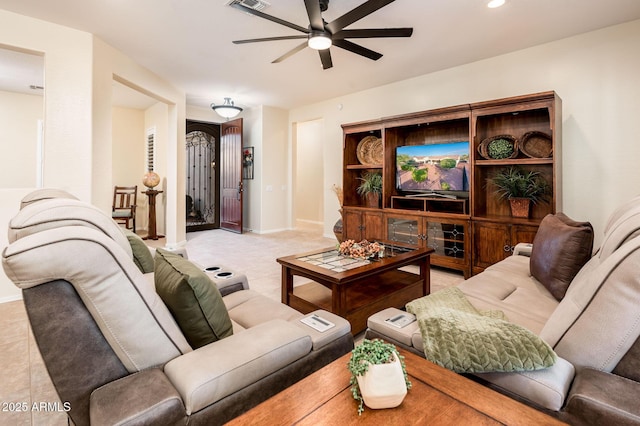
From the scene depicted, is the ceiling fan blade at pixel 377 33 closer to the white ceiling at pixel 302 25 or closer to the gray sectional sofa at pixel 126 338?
the white ceiling at pixel 302 25

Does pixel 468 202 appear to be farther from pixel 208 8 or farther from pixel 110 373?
pixel 110 373

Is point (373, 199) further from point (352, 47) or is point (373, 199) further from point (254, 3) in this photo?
point (254, 3)

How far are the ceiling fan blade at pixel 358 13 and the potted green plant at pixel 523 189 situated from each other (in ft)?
8.42

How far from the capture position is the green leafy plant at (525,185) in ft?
12.1

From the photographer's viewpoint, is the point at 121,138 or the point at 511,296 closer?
the point at 511,296

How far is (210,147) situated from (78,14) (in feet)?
15.6

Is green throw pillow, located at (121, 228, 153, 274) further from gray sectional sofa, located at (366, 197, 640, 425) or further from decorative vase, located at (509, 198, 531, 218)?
decorative vase, located at (509, 198, 531, 218)

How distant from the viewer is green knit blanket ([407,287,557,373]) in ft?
3.11

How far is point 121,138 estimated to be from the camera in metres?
6.97

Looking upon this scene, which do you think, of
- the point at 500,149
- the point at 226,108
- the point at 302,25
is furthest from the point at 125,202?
the point at 500,149

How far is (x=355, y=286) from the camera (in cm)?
285

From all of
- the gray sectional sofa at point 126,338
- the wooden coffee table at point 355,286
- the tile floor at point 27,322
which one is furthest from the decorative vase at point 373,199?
the gray sectional sofa at point 126,338

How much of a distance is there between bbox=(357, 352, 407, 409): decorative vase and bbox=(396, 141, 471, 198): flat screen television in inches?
146

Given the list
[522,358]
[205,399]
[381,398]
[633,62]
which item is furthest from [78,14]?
[633,62]
